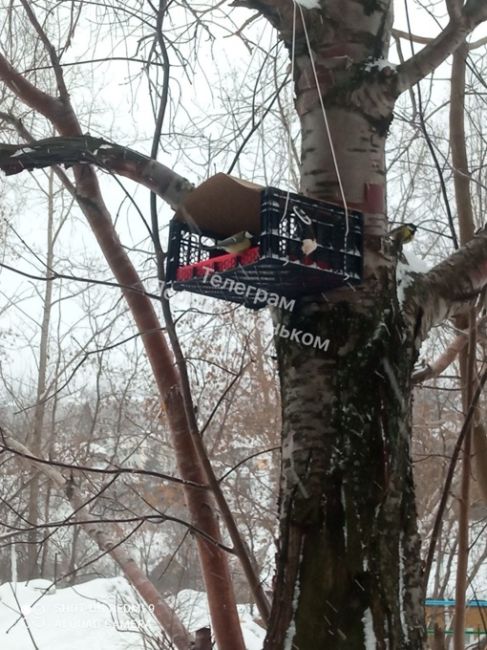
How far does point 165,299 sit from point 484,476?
117cm

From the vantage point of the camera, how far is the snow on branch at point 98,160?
1139 millimetres

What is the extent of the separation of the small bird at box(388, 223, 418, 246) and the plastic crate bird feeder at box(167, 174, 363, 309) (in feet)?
0.31

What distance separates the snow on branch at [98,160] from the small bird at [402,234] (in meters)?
0.34

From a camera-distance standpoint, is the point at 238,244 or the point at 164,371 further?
the point at 164,371

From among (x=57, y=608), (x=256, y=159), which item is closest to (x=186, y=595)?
(x=57, y=608)

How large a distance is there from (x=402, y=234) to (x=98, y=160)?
0.50 metres

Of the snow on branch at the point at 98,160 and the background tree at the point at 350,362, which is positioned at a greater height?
the snow on branch at the point at 98,160

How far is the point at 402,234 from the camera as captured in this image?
1098mm

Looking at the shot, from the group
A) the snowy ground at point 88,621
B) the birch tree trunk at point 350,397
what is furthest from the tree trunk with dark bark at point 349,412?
the snowy ground at point 88,621

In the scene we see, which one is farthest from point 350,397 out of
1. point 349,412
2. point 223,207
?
point 223,207

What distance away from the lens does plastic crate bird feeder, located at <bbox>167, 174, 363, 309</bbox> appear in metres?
0.95

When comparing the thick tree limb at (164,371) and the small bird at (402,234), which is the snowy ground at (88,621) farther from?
the small bird at (402,234)

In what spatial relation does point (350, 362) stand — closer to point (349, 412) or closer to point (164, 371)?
point (349, 412)

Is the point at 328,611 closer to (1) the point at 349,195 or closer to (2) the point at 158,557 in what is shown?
(1) the point at 349,195
